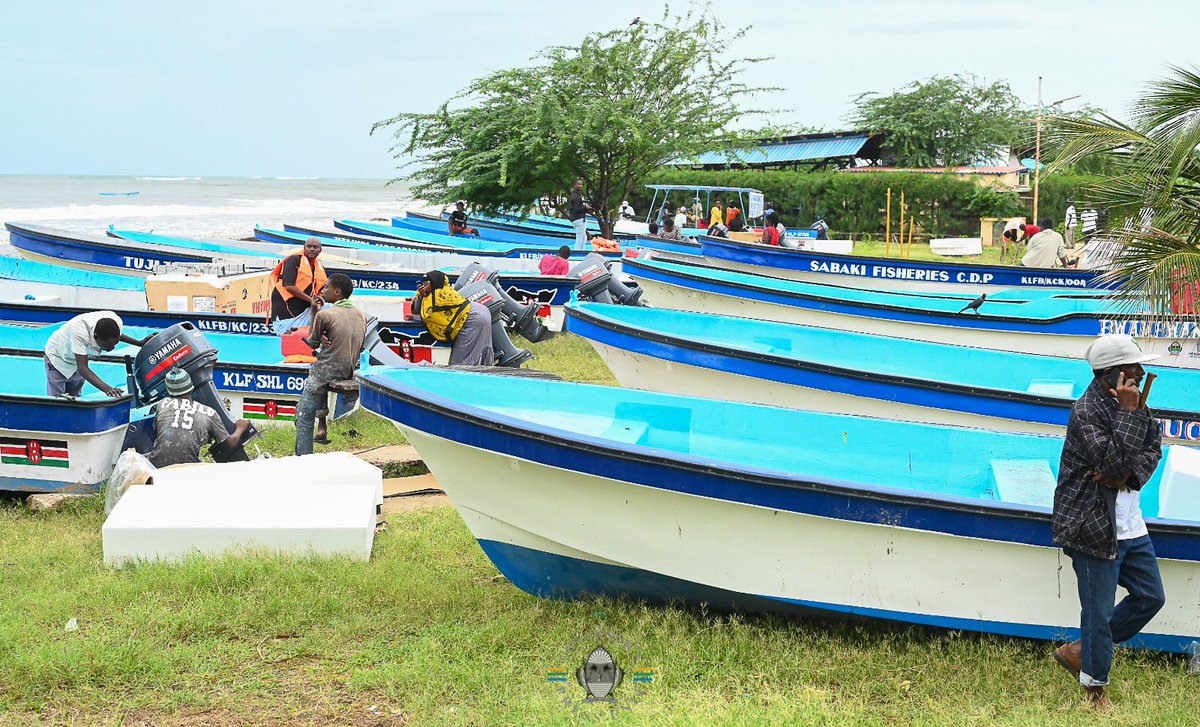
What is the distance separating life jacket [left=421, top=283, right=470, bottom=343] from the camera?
9.90 m

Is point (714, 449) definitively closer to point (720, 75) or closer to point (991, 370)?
point (991, 370)

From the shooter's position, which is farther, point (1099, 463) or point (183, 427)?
point (183, 427)

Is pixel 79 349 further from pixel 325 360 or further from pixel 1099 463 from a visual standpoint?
pixel 1099 463

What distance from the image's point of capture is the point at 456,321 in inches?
391

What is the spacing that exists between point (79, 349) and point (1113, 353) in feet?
22.8

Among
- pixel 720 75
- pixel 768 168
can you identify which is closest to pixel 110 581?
pixel 720 75

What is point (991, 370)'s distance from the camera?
32.4 ft

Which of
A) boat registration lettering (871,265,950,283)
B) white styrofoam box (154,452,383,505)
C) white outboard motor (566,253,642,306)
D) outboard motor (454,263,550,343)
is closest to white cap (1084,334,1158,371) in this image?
white styrofoam box (154,452,383,505)

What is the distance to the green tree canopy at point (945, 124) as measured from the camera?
132 feet

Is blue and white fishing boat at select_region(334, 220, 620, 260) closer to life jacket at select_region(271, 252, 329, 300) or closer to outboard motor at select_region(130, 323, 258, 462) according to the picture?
life jacket at select_region(271, 252, 329, 300)

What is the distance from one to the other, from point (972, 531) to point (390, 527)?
3.74m

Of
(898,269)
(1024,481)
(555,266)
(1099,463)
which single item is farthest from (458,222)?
(1099,463)

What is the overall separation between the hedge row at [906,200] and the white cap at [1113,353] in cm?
2816

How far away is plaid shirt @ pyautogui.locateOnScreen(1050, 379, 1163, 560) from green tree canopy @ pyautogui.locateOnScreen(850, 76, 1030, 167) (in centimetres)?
3736
